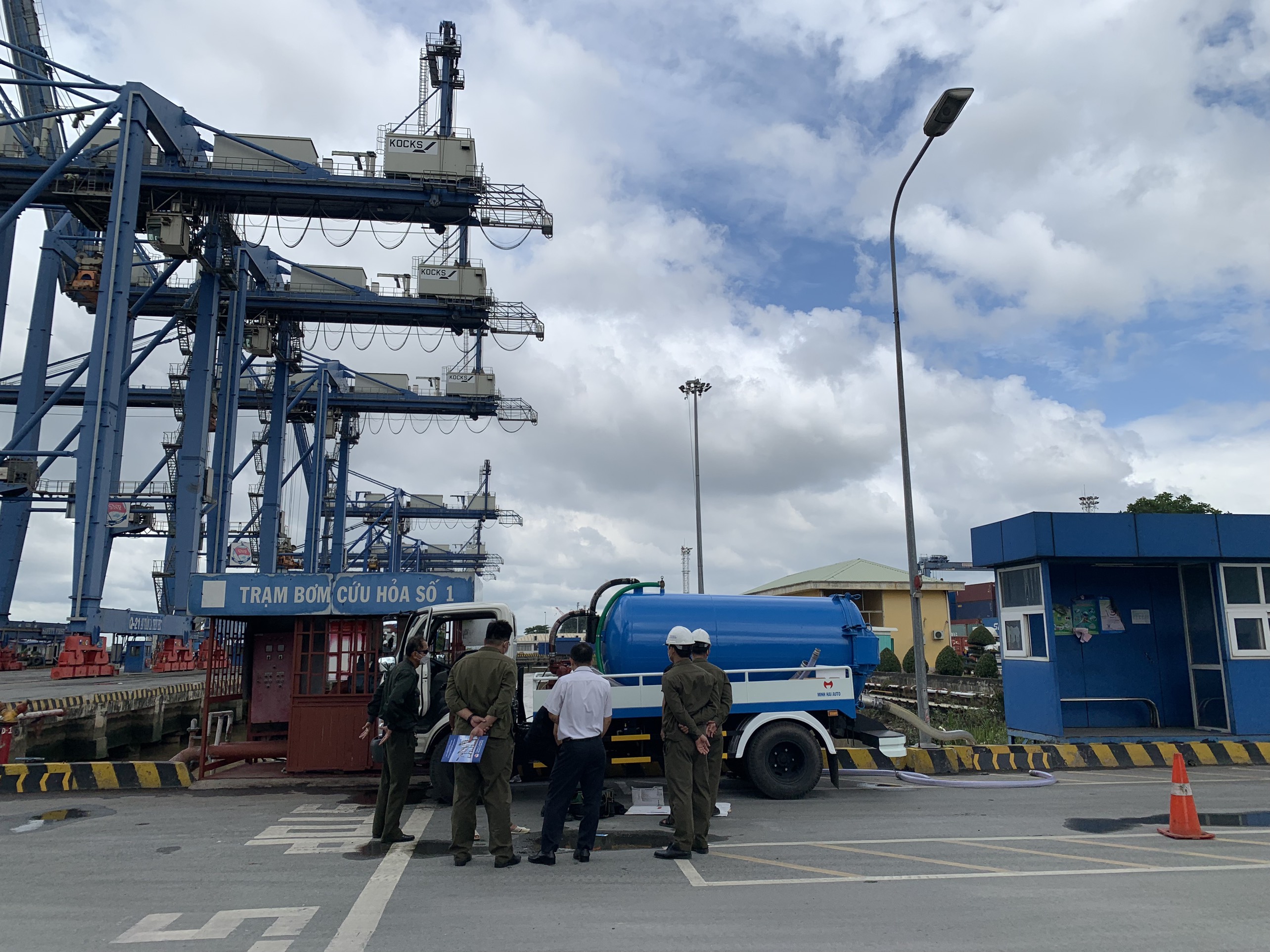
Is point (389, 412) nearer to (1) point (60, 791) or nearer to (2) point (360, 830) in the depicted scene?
(1) point (60, 791)

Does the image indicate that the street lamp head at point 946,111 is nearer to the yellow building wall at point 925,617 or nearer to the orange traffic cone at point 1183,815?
the orange traffic cone at point 1183,815

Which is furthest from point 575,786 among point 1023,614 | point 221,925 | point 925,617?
point 925,617

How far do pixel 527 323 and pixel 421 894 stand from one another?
31334 mm

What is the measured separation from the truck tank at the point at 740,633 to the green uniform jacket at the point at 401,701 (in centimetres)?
350

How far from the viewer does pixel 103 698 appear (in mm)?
19188

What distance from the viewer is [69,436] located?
2964 centimetres

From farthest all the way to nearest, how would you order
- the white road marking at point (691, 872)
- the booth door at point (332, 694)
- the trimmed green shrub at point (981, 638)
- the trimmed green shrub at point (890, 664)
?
the trimmed green shrub at point (981, 638) → the trimmed green shrub at point (890, 664) → the booth door at point (332, 694) → the white road marking at point (691, 872)

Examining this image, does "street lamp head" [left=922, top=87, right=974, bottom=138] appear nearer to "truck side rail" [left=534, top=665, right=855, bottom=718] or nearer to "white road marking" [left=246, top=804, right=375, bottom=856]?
"truck side rail" [left=534, top=665, right=855, bottom=718]

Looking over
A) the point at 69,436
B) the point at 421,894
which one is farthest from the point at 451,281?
the point at 421,894

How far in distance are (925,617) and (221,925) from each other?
Answer: 41024 mm

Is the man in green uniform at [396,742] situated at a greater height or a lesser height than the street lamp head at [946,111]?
lesser

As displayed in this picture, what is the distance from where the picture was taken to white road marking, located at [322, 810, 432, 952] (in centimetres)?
Result: 527

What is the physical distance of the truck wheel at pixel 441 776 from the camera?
9930 mm

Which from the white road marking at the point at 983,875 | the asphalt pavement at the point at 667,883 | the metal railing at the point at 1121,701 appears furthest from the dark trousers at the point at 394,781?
the metal railing at the point at 1121,701
